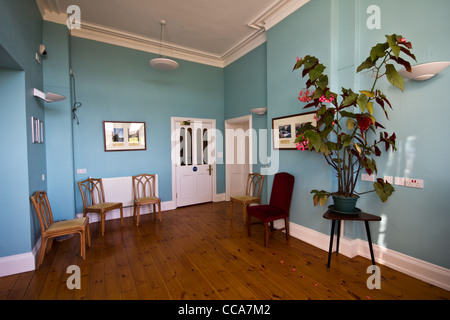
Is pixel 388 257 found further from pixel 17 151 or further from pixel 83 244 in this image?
pixel 17 151

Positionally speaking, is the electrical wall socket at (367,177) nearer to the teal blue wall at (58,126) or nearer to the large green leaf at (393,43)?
the large green leaf at (393,43)

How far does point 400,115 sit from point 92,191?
16.4 ft

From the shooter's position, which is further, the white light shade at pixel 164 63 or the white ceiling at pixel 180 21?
the white light shade at pixel 164 63

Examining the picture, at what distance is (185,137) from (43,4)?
333cm

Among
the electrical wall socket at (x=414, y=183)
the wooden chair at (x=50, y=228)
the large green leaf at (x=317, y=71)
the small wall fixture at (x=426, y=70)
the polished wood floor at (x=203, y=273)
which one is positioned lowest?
the polished wood floor at (x=203, y=273)

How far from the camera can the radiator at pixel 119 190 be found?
441cm

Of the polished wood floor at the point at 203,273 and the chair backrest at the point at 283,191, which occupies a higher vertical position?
the chair backrest at the point at 283,191

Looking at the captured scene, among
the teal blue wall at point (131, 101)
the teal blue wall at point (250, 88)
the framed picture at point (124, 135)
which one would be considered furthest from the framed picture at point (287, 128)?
the framed picture at point (124, 135)

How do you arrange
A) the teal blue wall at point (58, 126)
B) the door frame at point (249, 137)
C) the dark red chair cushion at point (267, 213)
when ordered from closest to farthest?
the dark red chair cushion at point (267, 213)
the teal blue wall at point (58, 126)
the door frame at point (249, 137)

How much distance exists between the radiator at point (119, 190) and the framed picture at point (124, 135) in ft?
2.17

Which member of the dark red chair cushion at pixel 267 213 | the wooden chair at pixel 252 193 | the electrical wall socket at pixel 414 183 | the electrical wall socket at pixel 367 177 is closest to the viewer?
the electrical wall socket at pixel 414 183

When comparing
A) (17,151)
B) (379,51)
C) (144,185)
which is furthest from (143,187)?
(379,51)
